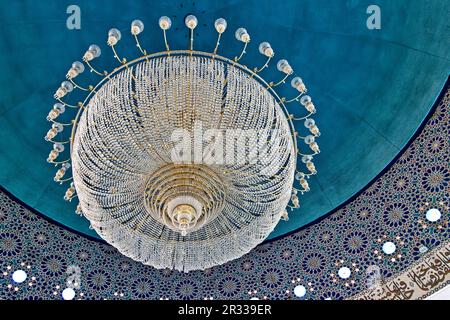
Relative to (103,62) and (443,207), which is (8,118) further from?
(443,207)

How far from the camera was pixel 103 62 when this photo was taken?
15.1 ft

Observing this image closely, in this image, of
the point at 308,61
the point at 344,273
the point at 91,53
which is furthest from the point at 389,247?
the point at 91,53

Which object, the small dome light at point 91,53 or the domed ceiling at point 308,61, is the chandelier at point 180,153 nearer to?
the small dome light at point 91,53

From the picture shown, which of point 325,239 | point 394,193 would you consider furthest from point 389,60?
point 325,239

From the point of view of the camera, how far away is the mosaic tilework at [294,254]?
517cm

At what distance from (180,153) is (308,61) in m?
1.39

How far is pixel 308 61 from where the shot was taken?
4.72 meters

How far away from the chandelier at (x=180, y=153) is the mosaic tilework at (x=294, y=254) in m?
1.14

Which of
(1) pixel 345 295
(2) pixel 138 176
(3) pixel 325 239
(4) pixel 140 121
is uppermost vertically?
(4) pixel 140 121

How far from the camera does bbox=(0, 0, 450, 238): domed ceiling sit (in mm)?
4457

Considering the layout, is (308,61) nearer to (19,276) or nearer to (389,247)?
(389,247)

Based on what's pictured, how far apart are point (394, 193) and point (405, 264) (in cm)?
53

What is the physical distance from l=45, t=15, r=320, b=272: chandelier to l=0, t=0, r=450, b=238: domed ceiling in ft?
1.94

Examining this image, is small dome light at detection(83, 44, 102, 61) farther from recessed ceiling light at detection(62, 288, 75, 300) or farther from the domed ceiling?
recessed ceiling light at detection(62, 288, 75, 300)
